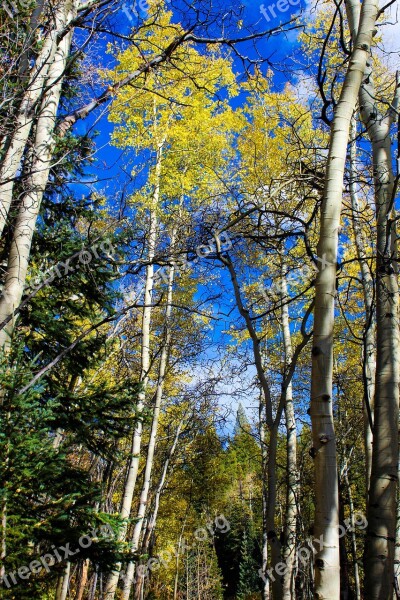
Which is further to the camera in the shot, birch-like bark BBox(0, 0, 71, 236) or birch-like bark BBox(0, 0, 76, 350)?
birch-like bark BBox(0, 0, 76, 350)

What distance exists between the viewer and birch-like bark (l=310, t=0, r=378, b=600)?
138cm

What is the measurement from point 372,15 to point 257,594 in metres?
28.9

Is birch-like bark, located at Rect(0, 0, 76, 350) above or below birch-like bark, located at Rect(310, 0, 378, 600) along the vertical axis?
above

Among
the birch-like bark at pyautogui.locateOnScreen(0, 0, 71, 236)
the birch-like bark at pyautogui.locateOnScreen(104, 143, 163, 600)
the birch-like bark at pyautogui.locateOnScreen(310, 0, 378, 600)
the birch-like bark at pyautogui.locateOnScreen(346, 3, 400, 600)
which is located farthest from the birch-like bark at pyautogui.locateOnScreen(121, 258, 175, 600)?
the birch-like bark at pyautogui.locateOnScreen(310, 0, 378, 600)

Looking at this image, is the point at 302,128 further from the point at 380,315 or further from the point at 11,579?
the point at 11,579

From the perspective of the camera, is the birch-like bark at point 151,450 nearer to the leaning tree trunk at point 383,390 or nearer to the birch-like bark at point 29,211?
the birch-like bark at point 29,211

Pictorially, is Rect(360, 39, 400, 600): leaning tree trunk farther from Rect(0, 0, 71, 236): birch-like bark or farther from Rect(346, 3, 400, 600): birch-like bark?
Rect(0, 0, 71, 236): birch-like bark

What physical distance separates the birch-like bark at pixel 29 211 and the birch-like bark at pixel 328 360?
1.99 meters

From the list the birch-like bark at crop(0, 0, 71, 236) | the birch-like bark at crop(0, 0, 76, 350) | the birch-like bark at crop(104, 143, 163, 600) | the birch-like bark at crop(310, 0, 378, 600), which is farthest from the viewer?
the birch-like bark at crop(104, 143, 163, 600)

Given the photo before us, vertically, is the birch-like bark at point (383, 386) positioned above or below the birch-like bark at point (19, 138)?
below

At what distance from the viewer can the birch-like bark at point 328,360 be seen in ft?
4.52

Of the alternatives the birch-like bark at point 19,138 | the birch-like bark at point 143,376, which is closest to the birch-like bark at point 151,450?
the birch-like bark at point 143,376

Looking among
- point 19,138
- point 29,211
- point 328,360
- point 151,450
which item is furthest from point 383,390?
point 151,450

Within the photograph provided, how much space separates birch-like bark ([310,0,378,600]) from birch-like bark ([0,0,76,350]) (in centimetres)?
199
